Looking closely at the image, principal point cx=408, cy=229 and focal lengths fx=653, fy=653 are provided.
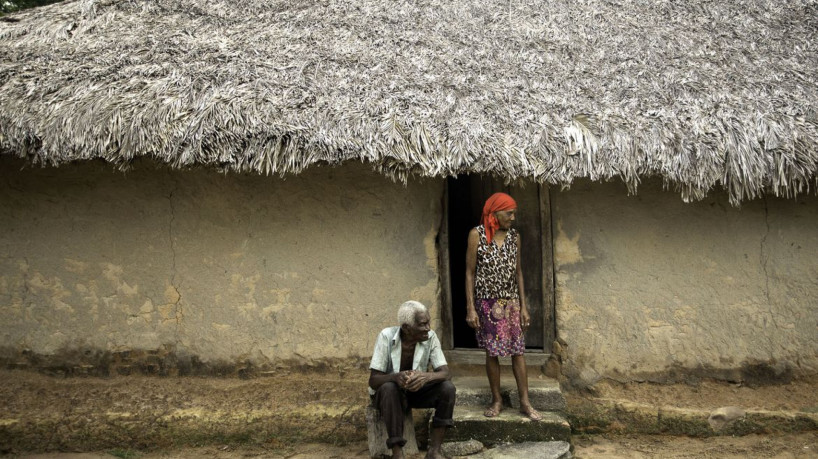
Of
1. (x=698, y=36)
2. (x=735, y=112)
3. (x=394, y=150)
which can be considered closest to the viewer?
(x=394, y=150)

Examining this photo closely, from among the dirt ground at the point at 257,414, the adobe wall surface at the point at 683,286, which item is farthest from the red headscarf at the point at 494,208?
the dirt ground at the point at 257,414

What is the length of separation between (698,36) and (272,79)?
3.14 metres

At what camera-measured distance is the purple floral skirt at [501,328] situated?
388 cm

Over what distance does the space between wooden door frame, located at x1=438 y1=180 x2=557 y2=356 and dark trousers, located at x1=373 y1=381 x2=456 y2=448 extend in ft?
3.22

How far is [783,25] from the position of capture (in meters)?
4.91

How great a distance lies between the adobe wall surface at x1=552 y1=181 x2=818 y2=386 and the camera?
4.33 metres

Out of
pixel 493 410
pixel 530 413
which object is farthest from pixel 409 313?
pixel 530 413

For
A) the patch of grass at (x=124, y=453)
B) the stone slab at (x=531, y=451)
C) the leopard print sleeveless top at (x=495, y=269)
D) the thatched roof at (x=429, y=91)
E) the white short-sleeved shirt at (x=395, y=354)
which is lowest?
the patch of grass at (x=124, y=453)

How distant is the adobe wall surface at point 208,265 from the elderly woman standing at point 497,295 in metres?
0.52

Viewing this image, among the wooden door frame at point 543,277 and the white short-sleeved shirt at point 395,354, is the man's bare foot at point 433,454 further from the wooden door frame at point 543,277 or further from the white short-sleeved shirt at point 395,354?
the wooden door frame at point 543,277

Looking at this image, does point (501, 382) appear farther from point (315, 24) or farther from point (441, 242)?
point (315, 24)

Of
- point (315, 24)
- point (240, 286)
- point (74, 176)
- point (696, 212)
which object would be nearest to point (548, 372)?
point (696, 212)

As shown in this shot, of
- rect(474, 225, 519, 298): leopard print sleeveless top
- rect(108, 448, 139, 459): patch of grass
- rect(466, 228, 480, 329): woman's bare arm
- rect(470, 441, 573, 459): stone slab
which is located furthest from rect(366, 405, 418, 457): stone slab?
rect(108, 448, 139, 459): patch of grass

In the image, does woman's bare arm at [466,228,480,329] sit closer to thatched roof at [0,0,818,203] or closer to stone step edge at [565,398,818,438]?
thatched roof at [0,0,818,203]
